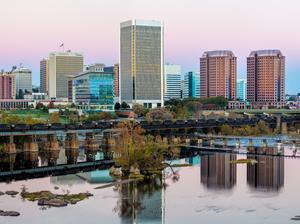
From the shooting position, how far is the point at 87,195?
3634cm

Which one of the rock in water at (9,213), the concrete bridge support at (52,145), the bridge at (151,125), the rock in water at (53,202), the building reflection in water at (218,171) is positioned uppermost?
the bridge at (151,125)

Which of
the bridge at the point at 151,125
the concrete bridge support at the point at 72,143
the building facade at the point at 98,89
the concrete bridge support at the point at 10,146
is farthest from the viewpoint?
the building facade at the point at 98,89

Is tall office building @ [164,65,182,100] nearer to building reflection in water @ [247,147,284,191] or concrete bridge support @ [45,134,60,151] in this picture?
concrete bridge support @ [45,134,60,151]

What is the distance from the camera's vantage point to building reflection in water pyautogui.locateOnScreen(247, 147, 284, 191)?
131 feet

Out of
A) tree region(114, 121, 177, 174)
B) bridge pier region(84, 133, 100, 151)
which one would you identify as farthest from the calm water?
bridge pier region(84, 133, 100, 151)

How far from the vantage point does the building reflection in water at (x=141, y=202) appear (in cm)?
3053

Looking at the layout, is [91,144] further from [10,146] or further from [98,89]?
[98,89]

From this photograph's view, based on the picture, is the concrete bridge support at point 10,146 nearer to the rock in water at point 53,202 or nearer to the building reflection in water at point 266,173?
the building reflection in water at point 266,173

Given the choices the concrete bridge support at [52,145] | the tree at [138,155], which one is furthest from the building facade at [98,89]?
the tree at [138,155]

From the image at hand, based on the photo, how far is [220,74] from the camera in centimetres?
16788

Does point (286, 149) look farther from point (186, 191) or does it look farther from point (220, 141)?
point (186, 191)

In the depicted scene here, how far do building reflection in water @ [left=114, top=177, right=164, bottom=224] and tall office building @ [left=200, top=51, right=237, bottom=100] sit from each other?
128 meters

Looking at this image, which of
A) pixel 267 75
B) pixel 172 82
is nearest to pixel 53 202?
pixel 267 75

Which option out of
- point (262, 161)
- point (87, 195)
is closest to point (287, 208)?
point (87, 195)
